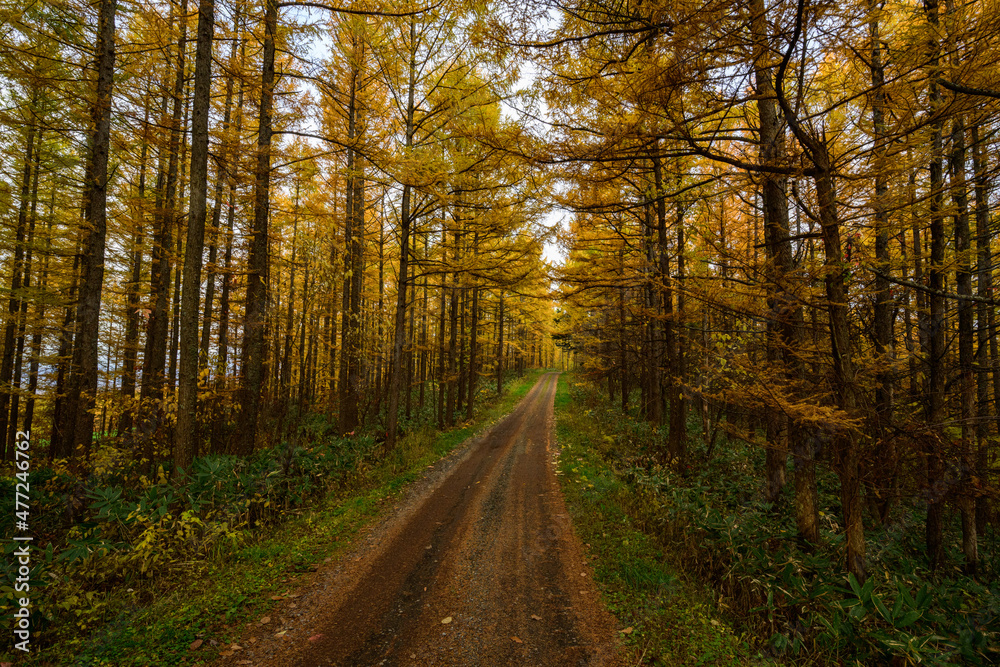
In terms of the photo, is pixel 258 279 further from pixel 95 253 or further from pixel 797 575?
pixel 797 575

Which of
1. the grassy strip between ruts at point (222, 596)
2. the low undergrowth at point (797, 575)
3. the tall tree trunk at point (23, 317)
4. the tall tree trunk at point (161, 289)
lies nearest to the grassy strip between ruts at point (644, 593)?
the low undergrowth at point (797, 575)

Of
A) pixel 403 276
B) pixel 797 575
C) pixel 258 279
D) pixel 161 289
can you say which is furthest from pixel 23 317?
pixel 797 575

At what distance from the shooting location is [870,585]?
3.83 metres

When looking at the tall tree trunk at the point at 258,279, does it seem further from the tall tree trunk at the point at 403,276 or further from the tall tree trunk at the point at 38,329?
the tall tree trunk at the point at 38,329

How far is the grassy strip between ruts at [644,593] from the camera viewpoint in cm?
365

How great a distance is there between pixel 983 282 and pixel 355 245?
15.4m

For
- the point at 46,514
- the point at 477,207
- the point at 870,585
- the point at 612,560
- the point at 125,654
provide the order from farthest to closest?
the point at 477,207 → the point at 46,514 → the point at 612,560 → the point at 870,585 → the point at 125,654

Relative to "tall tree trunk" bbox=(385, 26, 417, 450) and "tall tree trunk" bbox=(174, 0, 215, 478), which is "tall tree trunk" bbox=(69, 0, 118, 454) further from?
"tall tree trunk" bbox=(385, 26, 417, 450)

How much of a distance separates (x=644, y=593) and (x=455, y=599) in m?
2.42

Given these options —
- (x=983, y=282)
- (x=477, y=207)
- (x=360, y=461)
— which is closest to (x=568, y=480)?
(x=360, y=461)

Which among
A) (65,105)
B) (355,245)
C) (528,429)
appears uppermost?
(65,105)

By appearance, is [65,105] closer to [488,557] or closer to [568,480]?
[488,557]

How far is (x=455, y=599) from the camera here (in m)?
4.51

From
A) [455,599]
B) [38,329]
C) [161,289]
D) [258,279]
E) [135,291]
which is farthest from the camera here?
[38,329]
